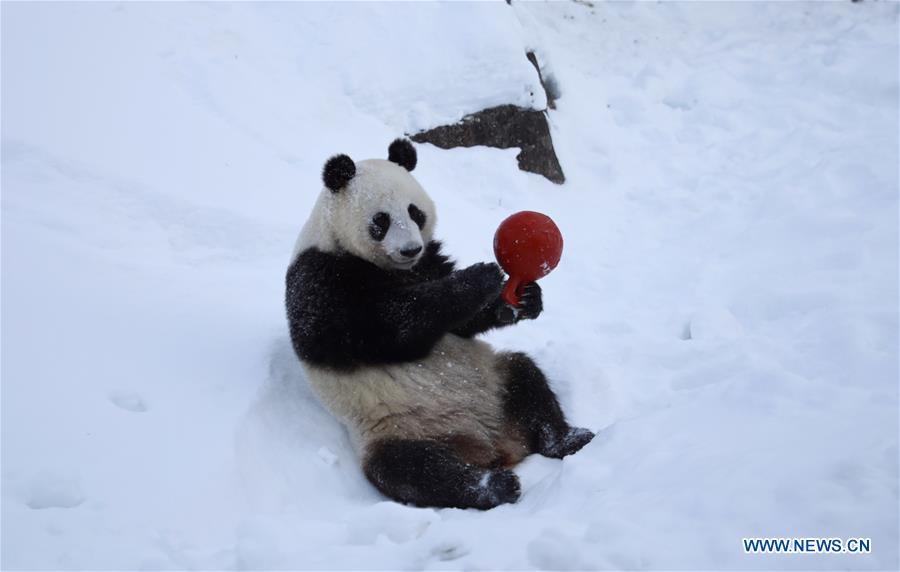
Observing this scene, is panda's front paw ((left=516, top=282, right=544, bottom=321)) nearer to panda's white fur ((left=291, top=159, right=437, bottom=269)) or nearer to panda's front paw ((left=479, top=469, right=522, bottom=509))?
panda's white fur ((left=291, top=159, right=437, bottom=269))

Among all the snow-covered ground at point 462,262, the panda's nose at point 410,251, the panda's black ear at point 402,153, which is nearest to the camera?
the snow-covered ground at point 462,262

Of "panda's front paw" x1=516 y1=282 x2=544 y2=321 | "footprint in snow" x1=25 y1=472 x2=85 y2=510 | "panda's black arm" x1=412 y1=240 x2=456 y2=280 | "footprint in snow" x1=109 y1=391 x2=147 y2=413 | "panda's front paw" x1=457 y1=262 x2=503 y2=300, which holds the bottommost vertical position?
"footprint in snow" x1=109 y1=391 x2=147 y2=413

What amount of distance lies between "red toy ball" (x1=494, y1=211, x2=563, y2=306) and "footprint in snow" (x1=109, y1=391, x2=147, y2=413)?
1791 millimetres

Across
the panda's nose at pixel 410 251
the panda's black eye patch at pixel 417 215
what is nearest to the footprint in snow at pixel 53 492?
the panda's nose at pixel 410 251

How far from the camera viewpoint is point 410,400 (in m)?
3.73

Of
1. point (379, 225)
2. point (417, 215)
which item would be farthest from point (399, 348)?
point (417, 215)

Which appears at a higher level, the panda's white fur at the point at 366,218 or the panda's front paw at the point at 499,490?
the panda's white fur at the point at 366,218

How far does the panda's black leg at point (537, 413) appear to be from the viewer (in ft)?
12.5

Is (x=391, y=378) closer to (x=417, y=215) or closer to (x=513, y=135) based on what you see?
(x=417, y=215)

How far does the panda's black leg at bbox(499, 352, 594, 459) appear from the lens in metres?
3.80

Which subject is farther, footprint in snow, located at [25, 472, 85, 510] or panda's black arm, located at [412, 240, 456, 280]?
panda's black arm, located at [412, 240, 456, 280]

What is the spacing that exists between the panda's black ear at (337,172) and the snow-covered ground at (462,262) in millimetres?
1035

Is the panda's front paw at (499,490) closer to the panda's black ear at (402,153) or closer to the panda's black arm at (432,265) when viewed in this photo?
the panda's black arm at (432,265)

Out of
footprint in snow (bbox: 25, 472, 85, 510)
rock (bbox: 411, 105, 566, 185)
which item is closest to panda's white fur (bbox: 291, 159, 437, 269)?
footprint in snow (bbox: 25, 472, 85, 510)
